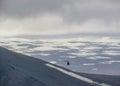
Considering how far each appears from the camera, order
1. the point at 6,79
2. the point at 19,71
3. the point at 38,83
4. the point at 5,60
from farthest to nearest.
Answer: the point at 5,60 → the point at 19,71 → the point at 6,79 → the point at 38,83

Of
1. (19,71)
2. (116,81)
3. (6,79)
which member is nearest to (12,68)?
(19,71)

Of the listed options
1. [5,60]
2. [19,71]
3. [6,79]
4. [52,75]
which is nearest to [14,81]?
[6,79]

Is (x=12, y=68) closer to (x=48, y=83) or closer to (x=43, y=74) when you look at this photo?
(x=43, y=74)

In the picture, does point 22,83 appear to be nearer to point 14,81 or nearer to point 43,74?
point 14,81

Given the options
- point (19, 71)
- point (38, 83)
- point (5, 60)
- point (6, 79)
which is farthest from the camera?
point (5, 60)

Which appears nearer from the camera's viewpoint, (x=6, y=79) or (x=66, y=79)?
(x=6, y=79)

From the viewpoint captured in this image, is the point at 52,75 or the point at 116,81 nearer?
the point at 52,75

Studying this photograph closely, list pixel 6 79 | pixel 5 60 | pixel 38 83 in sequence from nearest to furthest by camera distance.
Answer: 1. pixel 38 83
2. pixel 6 79
3. pixel 5 60

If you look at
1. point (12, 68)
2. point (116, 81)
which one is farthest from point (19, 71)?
point (116, 81)
